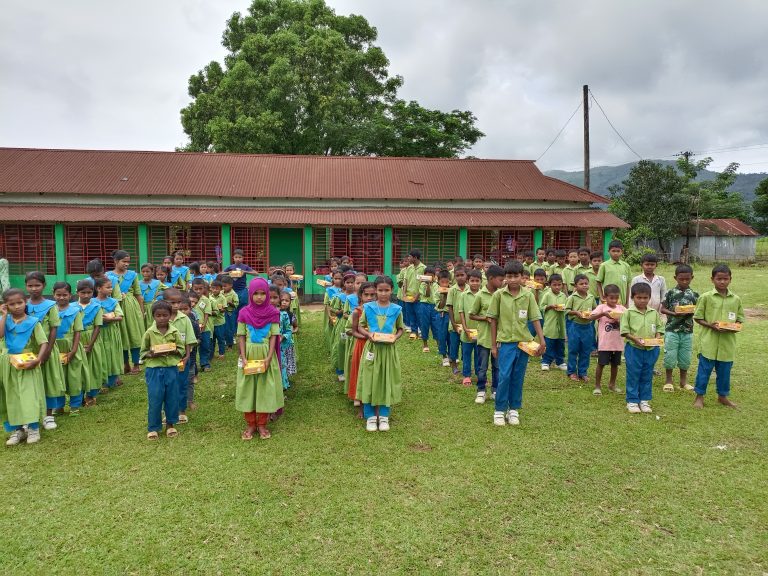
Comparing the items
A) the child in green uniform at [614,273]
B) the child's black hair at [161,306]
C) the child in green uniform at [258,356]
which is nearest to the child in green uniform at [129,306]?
the child's black hair at [161,306]

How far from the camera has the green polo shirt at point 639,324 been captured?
5.52 meters

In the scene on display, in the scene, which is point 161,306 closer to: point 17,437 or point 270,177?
point 17,437

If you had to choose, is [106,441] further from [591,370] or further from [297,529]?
[591,370]

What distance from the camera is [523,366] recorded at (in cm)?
511

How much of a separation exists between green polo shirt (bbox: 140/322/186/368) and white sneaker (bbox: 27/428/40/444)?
123cm

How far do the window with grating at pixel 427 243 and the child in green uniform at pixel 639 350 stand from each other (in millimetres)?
10584

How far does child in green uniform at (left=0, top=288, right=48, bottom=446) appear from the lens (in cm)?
454

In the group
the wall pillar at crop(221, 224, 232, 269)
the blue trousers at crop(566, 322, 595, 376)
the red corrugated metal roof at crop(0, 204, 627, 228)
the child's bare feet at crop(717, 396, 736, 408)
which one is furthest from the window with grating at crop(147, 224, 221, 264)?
the child's bare feet at crop(717, 396, 736, 408)

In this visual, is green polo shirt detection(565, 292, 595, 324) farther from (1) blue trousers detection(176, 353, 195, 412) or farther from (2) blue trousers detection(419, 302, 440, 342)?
(1) blue trousers detection(176, 353, 195, 412)

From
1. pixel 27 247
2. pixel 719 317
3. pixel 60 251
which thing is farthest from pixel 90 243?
pixel 719 317

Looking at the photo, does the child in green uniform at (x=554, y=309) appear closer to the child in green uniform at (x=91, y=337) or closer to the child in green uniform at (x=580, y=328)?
the child in green uniform at (x=580, y=328)

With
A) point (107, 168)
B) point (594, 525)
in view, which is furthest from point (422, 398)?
point (107, 168)

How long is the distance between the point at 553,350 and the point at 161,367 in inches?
212

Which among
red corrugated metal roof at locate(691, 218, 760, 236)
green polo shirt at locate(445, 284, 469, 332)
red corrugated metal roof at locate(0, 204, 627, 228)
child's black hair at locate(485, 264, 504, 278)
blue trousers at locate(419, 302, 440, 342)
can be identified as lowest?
blue trousers at locate(419, 302, 440, 342)
